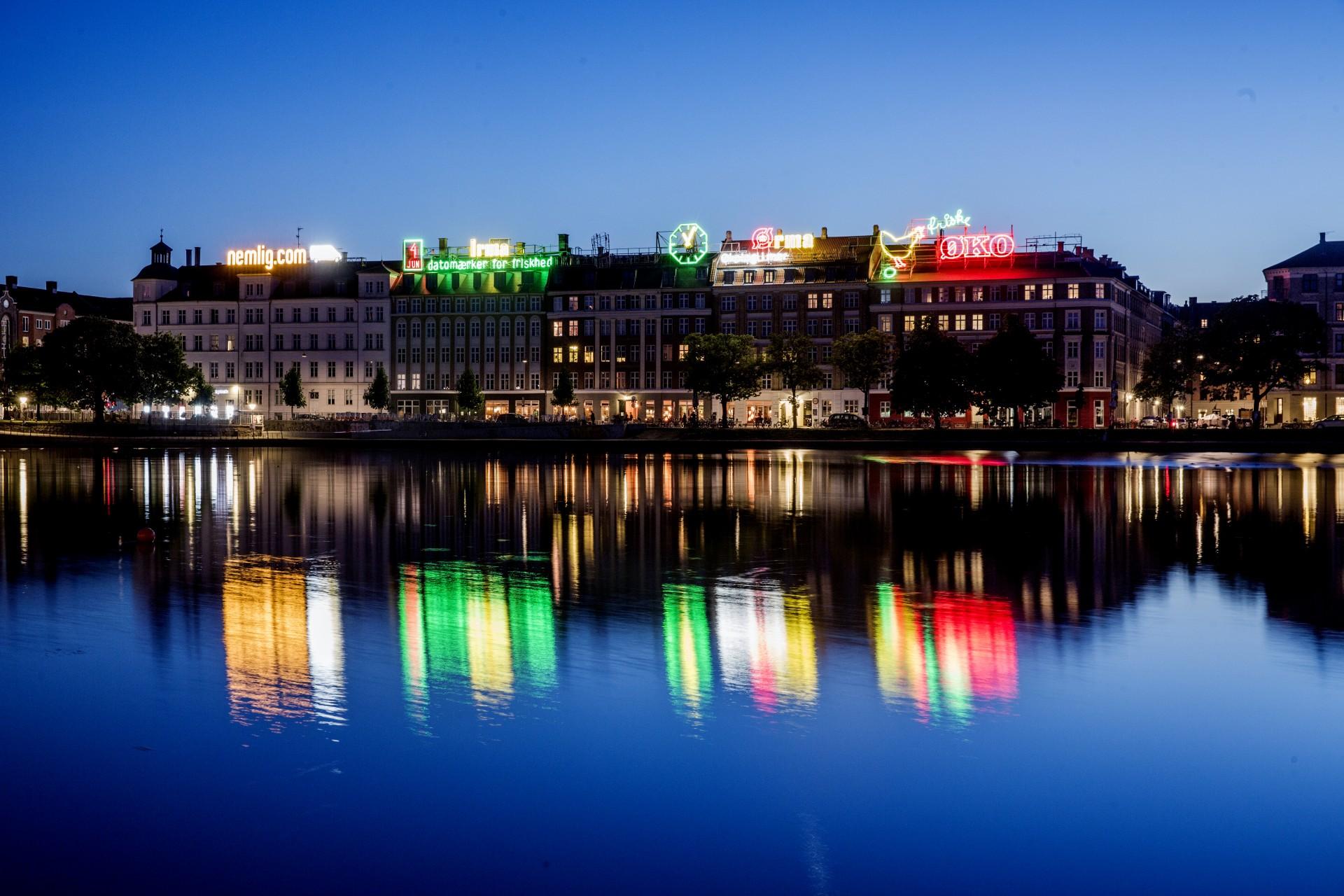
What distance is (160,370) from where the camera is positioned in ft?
371

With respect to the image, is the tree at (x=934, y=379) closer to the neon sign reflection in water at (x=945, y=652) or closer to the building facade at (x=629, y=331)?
the building facade at (x=629, y=331)

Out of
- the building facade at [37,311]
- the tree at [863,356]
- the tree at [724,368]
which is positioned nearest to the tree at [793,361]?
the tree at [724,368]

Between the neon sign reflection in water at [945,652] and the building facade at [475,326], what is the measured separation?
391 ft

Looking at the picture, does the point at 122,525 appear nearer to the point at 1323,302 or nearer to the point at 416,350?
the point at 416,350

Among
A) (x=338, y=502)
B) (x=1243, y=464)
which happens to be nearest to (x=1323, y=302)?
(x=1243, y=464)

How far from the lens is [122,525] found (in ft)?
94.2

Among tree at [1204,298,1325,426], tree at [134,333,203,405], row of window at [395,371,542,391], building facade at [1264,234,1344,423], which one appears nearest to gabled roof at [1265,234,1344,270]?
building facade at [1264,234,1344,423]

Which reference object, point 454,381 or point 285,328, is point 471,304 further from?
point 285,328

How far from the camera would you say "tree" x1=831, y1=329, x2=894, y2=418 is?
4368 inches

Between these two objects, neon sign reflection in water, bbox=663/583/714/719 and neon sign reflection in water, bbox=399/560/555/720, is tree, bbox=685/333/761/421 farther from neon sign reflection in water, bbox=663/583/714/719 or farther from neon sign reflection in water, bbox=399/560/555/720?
neon sign reflection in water, bbox=663/583/714/719

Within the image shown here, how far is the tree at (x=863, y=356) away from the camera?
4368 inches

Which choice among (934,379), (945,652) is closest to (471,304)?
(934,379)

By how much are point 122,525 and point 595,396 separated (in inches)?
4194

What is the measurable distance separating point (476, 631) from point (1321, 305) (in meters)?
139
